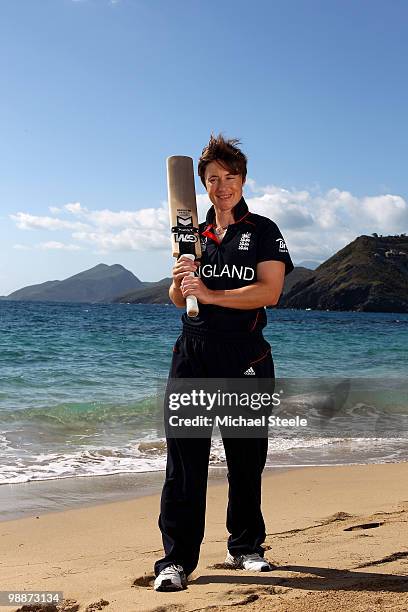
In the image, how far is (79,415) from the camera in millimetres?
10648

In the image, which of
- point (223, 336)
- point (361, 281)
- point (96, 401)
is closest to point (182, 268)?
point (223, 336)

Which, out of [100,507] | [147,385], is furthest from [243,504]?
[147,385]

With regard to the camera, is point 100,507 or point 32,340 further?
point 32,340

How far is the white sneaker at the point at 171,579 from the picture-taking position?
3223 mm

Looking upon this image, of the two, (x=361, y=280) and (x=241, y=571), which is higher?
(x=361, y=280)

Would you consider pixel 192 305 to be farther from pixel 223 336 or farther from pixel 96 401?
pixel 96 401

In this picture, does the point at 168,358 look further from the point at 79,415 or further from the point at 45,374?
the point at 79,415

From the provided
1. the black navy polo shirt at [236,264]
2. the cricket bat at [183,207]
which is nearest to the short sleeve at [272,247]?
the black navy polo shirt at [236,264]

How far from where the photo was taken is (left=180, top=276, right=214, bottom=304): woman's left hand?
3223 millimetres

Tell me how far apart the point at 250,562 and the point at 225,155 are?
2048 mm

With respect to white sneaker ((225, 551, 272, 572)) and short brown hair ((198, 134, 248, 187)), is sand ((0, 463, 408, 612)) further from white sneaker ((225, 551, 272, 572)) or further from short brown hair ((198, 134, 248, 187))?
short brown hair ((198, 134, 248, 187))

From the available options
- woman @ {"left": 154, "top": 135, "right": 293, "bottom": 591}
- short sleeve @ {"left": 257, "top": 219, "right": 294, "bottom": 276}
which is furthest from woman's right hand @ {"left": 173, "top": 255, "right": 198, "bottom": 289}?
short sleeve @ {"left": 257, "top": 219, "right": 294, "bottom": 276}

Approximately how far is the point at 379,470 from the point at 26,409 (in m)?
5.78

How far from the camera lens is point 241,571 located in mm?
3510
